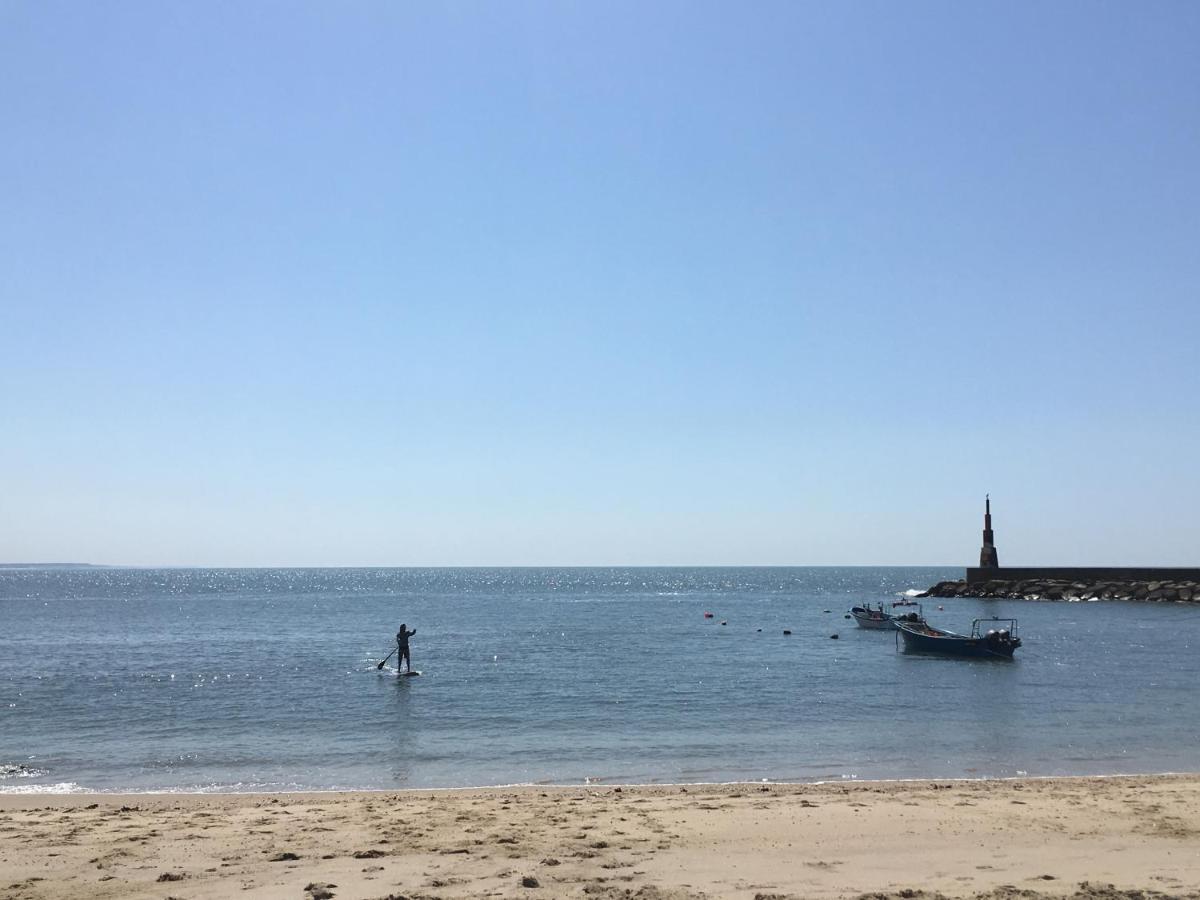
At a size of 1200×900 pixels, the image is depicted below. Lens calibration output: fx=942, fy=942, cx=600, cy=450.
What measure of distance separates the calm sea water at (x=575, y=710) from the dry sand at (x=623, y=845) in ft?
13.0

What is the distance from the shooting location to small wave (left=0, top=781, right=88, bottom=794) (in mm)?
17734

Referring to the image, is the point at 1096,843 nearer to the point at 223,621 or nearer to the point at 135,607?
the point at 223,621

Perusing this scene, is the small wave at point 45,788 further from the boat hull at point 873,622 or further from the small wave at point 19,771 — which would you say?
the boat hull at point 873,622

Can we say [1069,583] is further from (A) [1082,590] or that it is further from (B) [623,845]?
(B) [623,845]

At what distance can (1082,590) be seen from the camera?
94875 mm

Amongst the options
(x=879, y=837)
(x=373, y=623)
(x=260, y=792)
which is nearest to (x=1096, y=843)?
(x=879, y=837)

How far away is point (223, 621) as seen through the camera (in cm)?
7612

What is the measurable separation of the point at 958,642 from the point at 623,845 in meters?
37.4

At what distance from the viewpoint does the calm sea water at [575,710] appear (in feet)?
65.6

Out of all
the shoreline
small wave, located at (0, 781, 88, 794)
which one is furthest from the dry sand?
small wave, located at (0, 781, 88, 794)

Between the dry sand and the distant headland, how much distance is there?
278ft

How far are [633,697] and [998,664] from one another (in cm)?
2025

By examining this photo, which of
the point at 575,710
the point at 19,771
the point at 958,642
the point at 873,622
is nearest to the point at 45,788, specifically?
the point at 19,771

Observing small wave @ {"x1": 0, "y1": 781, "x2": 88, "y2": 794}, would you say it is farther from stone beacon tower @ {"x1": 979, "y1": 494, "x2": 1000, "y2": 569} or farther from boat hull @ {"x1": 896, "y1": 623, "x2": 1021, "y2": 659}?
stone beacon tower @ {"x1": 979, "y1": 494, "x2": 1000, "y2": 569}
